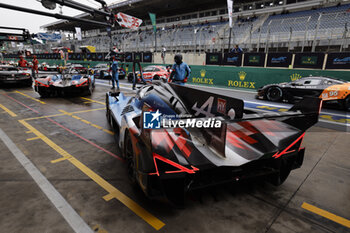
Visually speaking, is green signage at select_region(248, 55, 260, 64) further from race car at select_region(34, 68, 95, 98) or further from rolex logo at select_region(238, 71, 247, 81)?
race car at select_region(34, 68, 95, 98)

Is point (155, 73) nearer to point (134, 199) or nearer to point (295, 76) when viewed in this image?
point (295, 76)

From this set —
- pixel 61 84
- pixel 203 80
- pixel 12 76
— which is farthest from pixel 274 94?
pixel 12 76

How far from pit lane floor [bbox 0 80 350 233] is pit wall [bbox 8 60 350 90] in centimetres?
653

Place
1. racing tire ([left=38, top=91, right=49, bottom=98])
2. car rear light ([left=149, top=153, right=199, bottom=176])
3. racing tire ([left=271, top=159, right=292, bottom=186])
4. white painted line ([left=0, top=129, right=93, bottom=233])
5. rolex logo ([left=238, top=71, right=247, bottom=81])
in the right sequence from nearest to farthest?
car rear light ([left=149, top=153, right=199, bottom=176]), white painted line ([left=0, top=129, right=93, bottom=233]), racing tire ([left=271, top=159, right=292, bottom=186]), racing tire ([left=38, top=91, right=49, bottom=98]), rolex logo ([left=238, top=71, right=247, bottom=81])

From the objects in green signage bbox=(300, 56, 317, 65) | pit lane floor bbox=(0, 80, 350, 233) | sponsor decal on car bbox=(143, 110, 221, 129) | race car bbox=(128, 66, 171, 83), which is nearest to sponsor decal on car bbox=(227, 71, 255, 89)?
green signage bbox=(300, 56, 317, 65)

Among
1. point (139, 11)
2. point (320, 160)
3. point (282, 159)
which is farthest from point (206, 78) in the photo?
point (139, 11)

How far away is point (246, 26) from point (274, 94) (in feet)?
75.3

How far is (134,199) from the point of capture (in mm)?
2324

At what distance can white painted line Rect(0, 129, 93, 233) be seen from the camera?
1.95 meters

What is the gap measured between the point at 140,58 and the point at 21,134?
54.6ft

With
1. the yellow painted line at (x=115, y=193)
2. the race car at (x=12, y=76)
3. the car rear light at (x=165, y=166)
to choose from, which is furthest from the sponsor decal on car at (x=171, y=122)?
the race car at (x=12, y=76)

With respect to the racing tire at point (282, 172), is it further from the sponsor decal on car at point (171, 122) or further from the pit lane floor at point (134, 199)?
the sponsor decal on car at point (171, 122)

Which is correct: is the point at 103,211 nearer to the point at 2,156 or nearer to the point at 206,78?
the point at 2,156

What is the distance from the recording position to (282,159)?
7.20 ft
